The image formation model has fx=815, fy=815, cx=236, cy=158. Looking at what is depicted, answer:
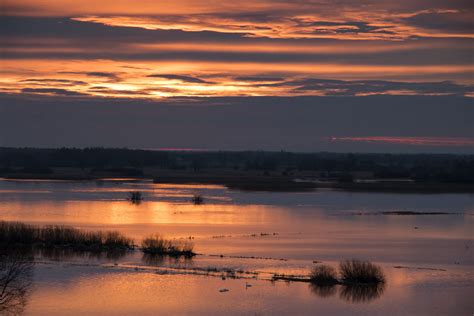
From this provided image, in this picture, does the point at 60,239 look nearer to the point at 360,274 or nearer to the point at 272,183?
the point at 360,274

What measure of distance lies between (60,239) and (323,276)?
11.0m

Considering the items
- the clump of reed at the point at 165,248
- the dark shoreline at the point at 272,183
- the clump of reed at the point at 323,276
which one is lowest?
the clump of reed at the point at 323,276

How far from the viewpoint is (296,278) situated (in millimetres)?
23016

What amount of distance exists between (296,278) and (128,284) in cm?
470

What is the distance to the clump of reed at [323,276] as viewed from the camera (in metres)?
22.4

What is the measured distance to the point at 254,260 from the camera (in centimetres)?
2602

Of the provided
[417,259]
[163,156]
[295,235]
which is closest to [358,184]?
[295,235]

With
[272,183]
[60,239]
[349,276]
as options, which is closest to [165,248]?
[60,239]

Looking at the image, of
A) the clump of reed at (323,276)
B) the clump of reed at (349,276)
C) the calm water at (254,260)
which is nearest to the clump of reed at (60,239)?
the calm water at (254,260)

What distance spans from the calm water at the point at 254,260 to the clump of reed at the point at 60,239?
68.7 inches

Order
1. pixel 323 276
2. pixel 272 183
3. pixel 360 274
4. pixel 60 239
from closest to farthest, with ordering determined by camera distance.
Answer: pixel 323 276 → pixel 360 274 → pixel 60 239 → pixel 272 183

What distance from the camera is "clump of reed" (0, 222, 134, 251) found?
28.6 meters

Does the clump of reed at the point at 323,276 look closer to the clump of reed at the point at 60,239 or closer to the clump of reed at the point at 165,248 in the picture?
the clump of reed at the point at 165,248

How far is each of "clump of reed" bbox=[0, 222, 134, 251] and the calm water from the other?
1746 millimetres
